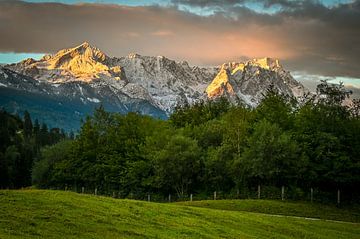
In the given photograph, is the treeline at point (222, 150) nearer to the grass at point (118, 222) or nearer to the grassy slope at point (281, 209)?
the grassy slope at point (281, 209)

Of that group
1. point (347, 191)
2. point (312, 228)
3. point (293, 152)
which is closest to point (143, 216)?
point (312, 228)

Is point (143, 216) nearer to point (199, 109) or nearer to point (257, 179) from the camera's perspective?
point (257, 179)

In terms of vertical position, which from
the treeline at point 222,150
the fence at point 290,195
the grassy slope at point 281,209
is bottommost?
the grassy slope at point 281,209

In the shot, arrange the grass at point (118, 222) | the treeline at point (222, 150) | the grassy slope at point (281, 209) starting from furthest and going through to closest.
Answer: the treeline at point (222, 150) → the grassy slope at point (281, 209) → the grass at point (118, 222)

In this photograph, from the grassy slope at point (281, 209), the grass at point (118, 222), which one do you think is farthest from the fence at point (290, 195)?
the grass at point (118, 222)

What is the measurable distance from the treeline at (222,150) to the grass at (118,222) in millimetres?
34072

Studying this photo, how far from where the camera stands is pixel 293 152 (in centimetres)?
7488

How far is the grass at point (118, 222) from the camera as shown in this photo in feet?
81.9

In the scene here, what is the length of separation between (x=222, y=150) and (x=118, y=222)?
56643mm

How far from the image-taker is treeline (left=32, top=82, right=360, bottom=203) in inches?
2968

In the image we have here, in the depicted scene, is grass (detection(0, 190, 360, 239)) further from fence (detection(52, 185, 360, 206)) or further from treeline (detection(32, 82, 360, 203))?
treeline (detection(32, 82, 360, 203))

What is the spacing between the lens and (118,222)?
2870cm

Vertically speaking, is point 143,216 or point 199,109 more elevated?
point 199,109

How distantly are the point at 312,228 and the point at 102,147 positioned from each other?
234 feet
